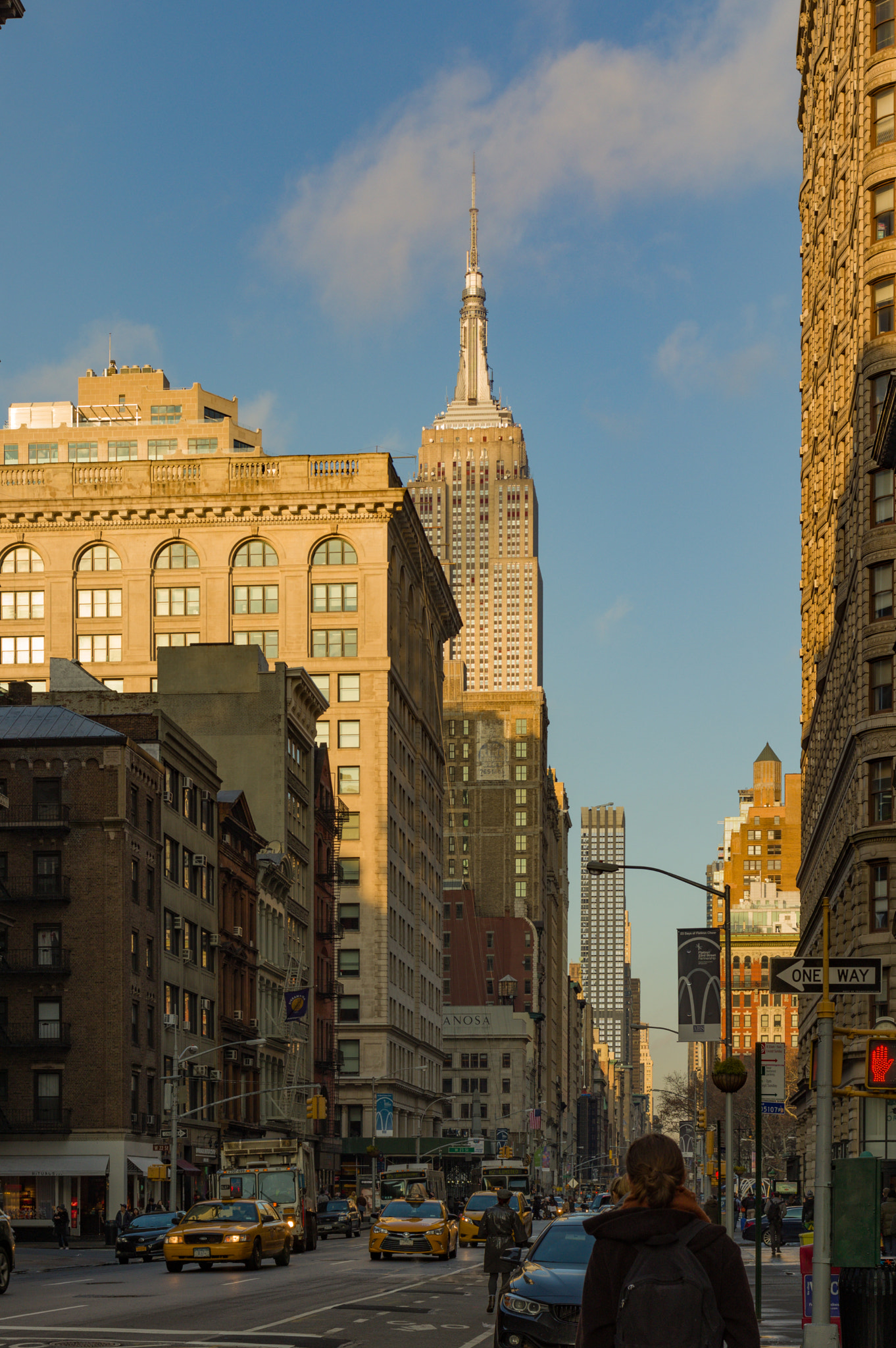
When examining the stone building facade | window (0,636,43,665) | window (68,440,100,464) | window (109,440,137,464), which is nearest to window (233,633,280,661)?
window (0,636,43,665)

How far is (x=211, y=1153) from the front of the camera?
7788 cm

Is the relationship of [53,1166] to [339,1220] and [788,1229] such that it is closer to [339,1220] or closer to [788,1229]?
[339,1220]

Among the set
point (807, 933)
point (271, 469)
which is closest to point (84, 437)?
point (271, 469)

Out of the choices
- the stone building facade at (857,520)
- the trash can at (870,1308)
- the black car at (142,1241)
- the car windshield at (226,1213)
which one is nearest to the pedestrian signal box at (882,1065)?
the trash can at (870,1308)

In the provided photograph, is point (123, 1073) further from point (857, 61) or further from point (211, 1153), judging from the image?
point (857, 61)

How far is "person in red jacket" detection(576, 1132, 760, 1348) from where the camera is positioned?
7.18 m

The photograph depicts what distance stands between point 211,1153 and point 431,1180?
25811 millimetres

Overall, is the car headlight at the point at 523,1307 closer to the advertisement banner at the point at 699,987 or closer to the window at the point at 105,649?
the advertisement banner at the point at 699,987

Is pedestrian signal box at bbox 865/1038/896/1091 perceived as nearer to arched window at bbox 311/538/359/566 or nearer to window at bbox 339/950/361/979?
arched window at bbox 311/538/359/566

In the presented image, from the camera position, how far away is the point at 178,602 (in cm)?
11969

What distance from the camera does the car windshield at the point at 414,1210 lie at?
46781 millimetres

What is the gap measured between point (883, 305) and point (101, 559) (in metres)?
74.0

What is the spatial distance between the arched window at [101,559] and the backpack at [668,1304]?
115 meters

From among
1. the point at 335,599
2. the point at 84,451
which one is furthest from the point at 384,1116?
the point at 84,451
